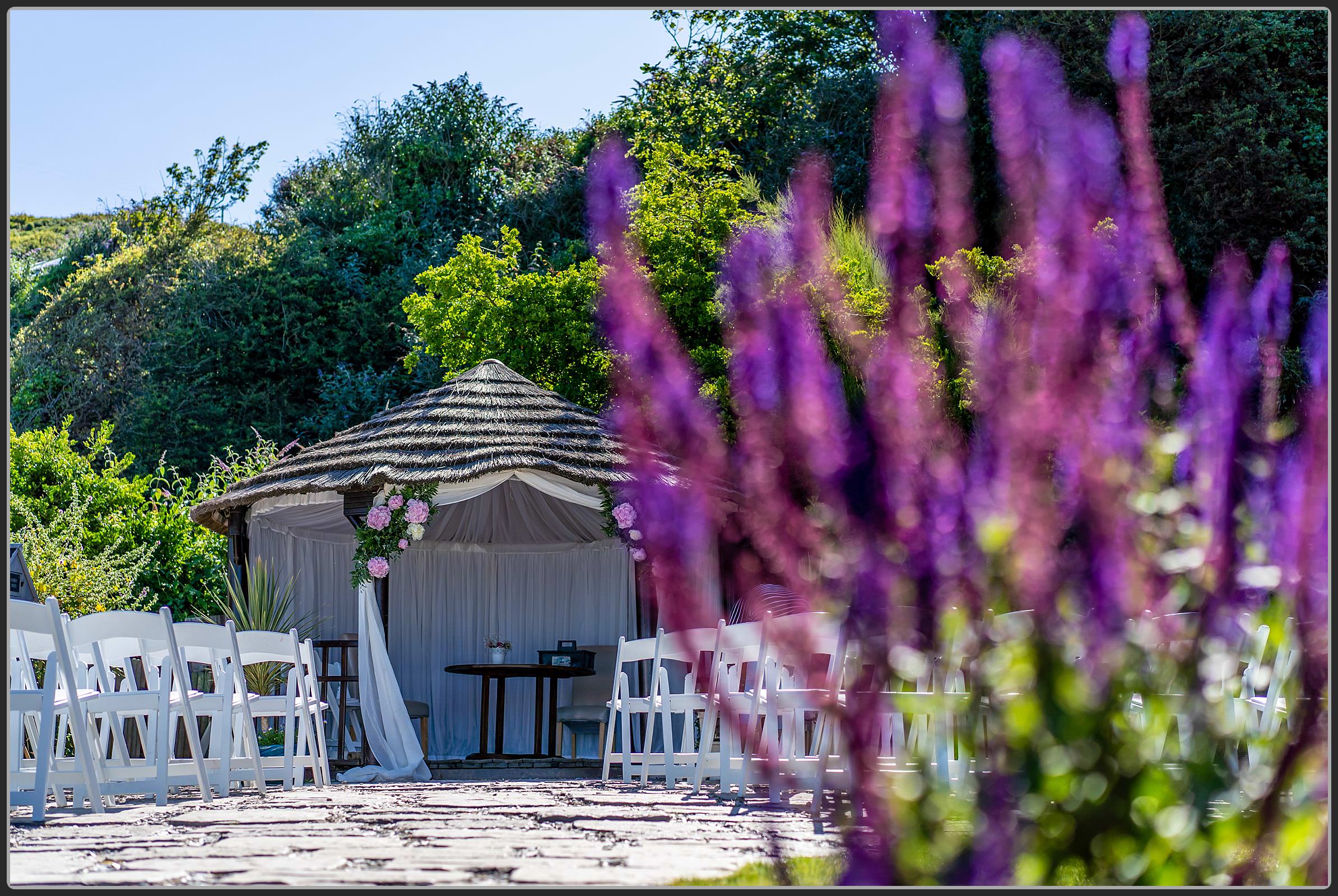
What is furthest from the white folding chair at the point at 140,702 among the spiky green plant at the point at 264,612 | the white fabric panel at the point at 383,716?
the spiky green plant at the point at 264,612

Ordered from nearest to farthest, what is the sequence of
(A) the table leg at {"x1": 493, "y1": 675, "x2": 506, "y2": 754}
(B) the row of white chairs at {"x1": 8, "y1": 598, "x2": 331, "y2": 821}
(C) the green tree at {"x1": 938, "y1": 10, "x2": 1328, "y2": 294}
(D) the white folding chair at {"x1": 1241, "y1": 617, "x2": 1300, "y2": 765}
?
(D) the white folding chair at {"x1": 1241, "y1": 617, "x2": 1300, "y2": 765} < (B) the row of white chairs at {"x1": 8, "y1": 598, "x2": 331, "y2": 821} < (A) the table leg at {"x1": 493, "y1": 675, "x2": 506, "y2": 754} < (C) the green tree at {"x1": 938, "y1": 10, "x2": 1328, "y2": 294}

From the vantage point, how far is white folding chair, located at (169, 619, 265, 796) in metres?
5.51

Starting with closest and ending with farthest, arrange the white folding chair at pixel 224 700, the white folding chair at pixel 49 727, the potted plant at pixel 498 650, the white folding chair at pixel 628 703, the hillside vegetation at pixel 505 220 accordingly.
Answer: the white folding chair at pixel 49 727, the white folding chair at pixel 224 700, the white folding chair at pixel 628 703, the potted plant at pixel 498 650, the hillside vegetation at pixel 505 220

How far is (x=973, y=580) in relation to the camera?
1906 mm

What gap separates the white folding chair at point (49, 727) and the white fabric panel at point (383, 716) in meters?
3.11

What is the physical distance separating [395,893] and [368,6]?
1810 mm

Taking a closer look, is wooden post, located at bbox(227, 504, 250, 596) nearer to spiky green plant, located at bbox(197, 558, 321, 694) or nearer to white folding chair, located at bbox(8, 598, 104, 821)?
spiky green plant, located at bbox(197, 558, 321, 694)

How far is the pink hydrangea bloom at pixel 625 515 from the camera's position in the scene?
9828mm

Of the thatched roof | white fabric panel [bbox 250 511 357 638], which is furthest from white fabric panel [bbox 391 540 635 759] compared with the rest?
the thatched roof

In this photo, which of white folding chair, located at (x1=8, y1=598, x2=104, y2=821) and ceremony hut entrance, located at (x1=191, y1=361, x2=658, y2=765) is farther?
ceremony hut entrance, located at (x1=191, y1=361, x2=658, y2=765)

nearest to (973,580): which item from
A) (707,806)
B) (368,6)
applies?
(368,6)

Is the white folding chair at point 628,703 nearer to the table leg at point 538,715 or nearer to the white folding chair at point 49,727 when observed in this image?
the white folding chair at point 49,727

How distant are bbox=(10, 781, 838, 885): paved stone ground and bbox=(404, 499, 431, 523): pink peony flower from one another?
12.3 ft

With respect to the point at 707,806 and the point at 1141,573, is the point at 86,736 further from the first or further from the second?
the point at 1141,573
